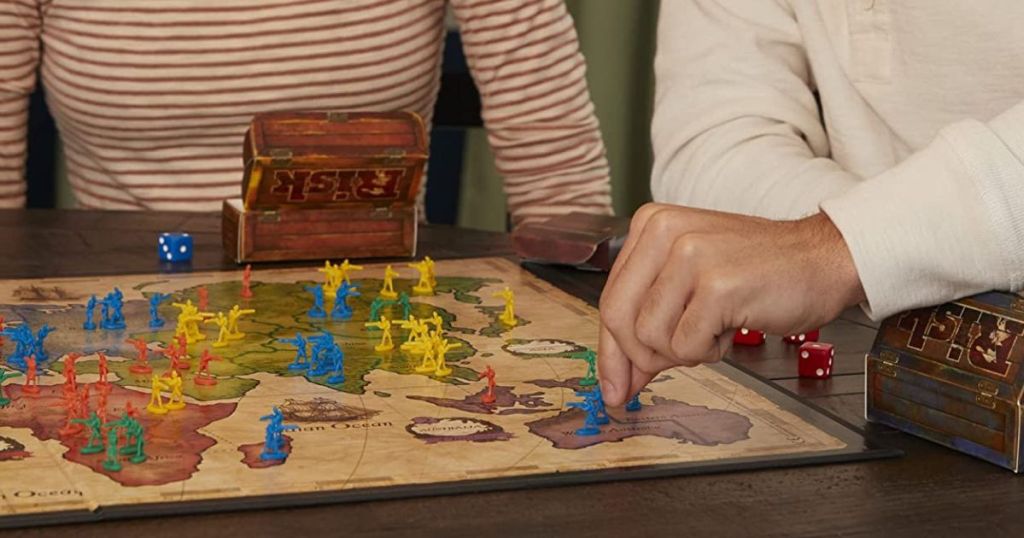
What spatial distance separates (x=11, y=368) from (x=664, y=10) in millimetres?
753

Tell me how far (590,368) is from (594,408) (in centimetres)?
11

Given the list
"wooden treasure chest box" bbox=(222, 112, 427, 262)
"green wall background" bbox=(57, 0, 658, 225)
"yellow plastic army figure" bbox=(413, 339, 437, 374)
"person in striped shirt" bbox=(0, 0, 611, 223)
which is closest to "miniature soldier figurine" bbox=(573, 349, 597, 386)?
"yellow plastic army figure" bbox=(413, 339, 437, 374)

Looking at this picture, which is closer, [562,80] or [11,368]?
[11,368]

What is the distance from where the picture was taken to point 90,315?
1207mm

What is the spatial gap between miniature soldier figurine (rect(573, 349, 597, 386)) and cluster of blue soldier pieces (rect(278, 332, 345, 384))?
0.18 m

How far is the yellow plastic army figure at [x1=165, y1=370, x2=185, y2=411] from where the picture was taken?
953 mm

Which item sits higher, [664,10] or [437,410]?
[664,10]

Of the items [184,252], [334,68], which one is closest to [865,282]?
[184,252]

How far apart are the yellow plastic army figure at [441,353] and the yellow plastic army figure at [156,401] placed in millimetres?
204

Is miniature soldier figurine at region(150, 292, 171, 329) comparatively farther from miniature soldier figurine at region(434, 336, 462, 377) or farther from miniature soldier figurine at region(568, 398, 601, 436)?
miniature soldier figurine at region(568, 398, 601, 436)

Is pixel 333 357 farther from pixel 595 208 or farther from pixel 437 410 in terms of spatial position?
pixel 595 208

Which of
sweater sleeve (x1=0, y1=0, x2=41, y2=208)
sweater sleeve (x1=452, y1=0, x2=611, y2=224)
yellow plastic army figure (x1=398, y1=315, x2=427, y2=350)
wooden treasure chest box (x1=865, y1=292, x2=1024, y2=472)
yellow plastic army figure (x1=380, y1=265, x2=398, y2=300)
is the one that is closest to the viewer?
wooden treasure chest box (x1=865, y1=292, x2=1024, y2=472)

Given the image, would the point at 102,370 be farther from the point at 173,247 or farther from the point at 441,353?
the point at 173,247

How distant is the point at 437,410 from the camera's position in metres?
0.96
